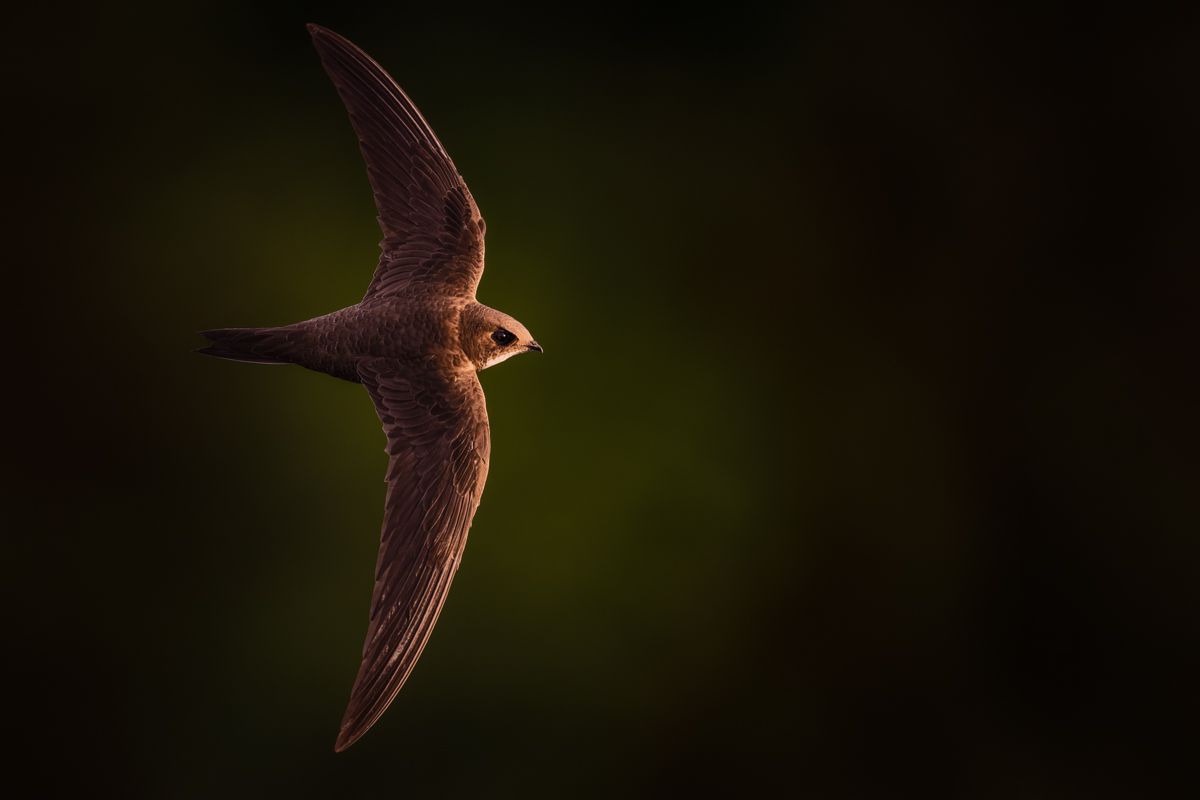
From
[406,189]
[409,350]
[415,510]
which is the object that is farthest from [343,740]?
[406,189]

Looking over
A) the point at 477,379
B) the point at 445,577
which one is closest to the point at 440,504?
the point at 445,577

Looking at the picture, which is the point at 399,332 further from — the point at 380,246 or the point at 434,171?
the point at 434,171

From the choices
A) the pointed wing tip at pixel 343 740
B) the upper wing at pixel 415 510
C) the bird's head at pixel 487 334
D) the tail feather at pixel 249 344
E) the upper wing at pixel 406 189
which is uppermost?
the upper wing at pixel 406 189

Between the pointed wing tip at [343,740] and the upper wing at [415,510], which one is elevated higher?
the upper wing at [415,510]

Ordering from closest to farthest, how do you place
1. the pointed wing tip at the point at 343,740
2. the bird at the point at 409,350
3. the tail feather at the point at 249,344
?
the pointed wing tip at the point at 343,740 < the bird at the point at 409,350 < the tail feather at the point at 249,344

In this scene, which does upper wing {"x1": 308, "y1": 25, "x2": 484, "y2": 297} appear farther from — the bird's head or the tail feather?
the tail feather

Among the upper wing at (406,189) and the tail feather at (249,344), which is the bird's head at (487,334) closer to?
the upper wing at (406,189)

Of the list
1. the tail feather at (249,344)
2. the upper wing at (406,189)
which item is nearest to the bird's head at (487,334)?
the upper wing at (406,189)

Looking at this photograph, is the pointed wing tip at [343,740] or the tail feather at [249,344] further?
the tail feather at [249,344]

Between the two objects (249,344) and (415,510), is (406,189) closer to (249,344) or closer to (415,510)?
(249,344)
